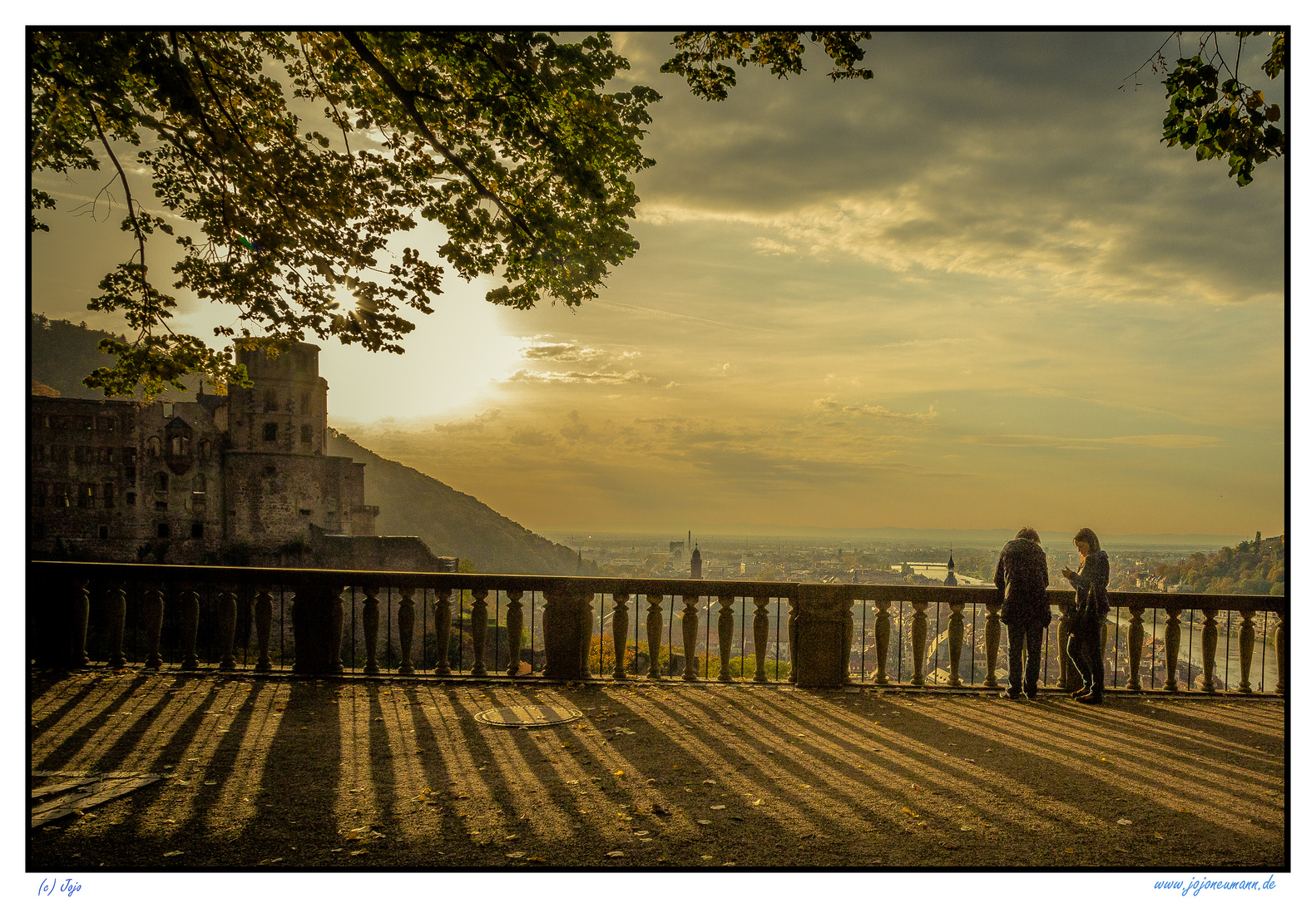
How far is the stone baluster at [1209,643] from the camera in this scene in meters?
8.08

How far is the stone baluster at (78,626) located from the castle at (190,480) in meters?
51.2

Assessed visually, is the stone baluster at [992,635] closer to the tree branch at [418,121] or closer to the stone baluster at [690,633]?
the stone baluster at [690,633]

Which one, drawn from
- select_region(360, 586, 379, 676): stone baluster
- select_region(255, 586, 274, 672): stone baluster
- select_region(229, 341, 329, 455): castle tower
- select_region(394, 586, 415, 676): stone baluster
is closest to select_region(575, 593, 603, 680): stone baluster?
select_region(394, 586, 415, 676): stone baluster

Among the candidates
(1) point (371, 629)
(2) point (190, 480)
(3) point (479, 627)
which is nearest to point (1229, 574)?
A: (3) point (479, 627)

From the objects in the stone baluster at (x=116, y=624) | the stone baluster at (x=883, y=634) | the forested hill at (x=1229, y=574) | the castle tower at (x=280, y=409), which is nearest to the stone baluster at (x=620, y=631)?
the stone baluster at (x=883, y=634)

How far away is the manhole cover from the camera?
639 cm

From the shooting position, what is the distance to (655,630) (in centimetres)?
798

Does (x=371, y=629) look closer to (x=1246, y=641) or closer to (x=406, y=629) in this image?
(x=406, y=629)

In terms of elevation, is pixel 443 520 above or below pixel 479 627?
below

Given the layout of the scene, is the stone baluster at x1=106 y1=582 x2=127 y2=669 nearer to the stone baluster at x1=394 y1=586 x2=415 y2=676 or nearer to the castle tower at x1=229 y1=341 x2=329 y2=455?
the stone baluster at x1=394 y1=586 x2=415 y2=676

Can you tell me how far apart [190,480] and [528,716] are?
2498 inches

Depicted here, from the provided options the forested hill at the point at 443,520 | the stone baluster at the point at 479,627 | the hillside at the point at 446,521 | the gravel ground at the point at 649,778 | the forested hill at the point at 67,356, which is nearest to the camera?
the gravel ground at the point at 649,778

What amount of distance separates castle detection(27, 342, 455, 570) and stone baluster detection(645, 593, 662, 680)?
2115 inches

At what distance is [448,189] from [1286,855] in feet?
33.7
